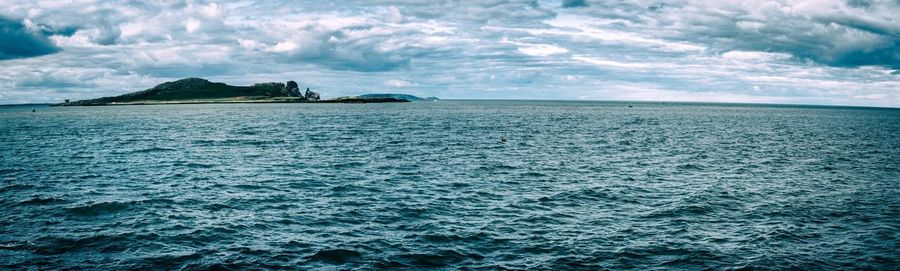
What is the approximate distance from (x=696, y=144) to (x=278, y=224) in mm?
72752

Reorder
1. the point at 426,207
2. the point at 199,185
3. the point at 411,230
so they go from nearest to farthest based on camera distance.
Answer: the point at 411,230 < the point at 426,207 < the point at 199,185

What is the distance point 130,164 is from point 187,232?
110 feet

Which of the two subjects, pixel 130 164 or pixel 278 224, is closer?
pixel 278 224

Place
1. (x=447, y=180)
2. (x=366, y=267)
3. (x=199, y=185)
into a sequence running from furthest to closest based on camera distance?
(x=447, y=180)
(x=199, y=185)
(x=366, y=267)

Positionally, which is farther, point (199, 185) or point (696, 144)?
point (696, 144)

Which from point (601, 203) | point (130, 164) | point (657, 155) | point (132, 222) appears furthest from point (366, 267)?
point (657, 155)

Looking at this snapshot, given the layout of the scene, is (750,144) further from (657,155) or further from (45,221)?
(45,221)

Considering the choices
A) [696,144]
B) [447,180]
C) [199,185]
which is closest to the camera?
[199,185]

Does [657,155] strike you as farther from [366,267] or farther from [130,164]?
[130,164]

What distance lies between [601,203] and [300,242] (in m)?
20.2

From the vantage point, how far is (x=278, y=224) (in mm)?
31516

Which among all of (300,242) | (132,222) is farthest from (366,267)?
(132,222)

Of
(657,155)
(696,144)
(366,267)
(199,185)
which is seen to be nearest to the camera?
(366,267)

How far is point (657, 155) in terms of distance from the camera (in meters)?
69.8
